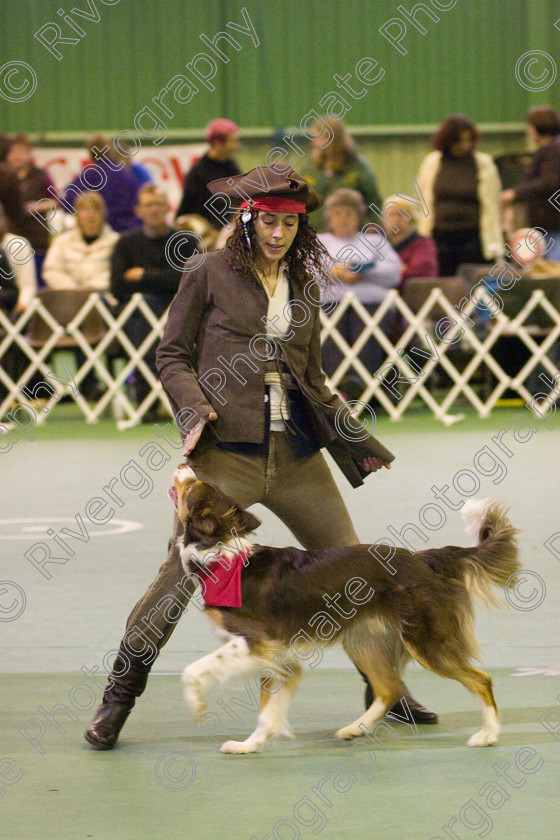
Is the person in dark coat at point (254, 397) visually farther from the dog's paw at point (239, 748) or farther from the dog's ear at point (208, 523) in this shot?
the dog's paw at point (239, 748)

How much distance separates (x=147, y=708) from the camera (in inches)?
148

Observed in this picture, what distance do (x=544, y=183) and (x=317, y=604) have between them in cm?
780

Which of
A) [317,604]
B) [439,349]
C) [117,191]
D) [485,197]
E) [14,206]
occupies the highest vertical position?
[317,604]

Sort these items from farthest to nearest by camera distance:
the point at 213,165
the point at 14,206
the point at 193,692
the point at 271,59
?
Answer: the point at 271,59 < the point at 14,206 < the point at 213,165 < the point at 193,692

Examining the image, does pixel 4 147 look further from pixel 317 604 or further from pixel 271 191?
pixel 317 604

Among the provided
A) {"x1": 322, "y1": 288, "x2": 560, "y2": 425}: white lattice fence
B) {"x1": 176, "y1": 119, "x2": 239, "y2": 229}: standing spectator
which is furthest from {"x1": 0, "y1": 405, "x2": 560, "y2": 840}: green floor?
{"x1": 176, "y1": 119, "x2": 239, "y2": 229}: standing spectator

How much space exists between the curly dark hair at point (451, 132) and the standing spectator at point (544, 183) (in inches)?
20.6

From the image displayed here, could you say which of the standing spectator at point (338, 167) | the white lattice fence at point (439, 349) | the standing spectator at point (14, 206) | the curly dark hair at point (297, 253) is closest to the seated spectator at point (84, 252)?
the standing spectator at point (14, 206)

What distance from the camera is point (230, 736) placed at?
3494 millimetres

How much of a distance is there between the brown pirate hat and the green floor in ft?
4.88

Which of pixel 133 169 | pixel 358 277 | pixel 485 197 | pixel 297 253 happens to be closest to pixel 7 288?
pixel 358 277

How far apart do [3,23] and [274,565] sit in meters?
→ 15.3

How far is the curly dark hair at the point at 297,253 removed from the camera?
3.51 metres

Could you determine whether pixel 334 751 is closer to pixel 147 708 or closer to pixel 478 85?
pixel 147 708
